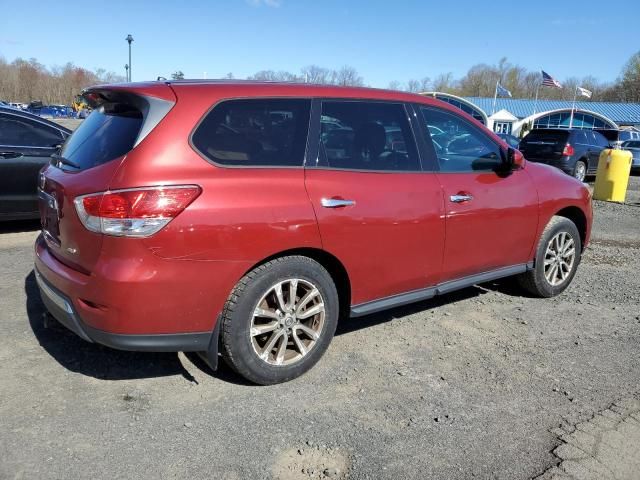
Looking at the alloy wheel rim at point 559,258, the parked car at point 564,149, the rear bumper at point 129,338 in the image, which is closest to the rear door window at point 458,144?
the alloy wheel rim at point 559,258

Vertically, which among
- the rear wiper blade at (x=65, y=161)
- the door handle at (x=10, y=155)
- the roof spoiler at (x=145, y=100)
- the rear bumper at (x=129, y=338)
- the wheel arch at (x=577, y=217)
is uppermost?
the roof spoiler at (x=145, y=100)

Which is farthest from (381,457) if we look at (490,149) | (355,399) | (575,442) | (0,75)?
(0,75)

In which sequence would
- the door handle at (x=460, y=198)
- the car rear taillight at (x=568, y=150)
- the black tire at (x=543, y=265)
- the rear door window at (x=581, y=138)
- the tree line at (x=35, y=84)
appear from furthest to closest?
the tree line at (x=35, y=84), the rear door window at (x=581, y=138), the car rear taillight at (x=568, y=150), the black tire at (x=543, y=265), the door handle at (x=460, y=198)

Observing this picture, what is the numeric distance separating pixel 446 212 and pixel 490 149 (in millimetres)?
942

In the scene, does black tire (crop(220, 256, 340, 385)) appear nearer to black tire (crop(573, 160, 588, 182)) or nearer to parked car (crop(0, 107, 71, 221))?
parked car (crop(0, 107, 71, 221))

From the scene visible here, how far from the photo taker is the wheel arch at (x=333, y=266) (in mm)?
3277

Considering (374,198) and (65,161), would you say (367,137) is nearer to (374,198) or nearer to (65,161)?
(374,198)

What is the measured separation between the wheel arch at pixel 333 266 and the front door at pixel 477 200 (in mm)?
902

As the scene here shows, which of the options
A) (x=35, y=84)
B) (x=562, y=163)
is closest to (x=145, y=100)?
(x=562, y=163)

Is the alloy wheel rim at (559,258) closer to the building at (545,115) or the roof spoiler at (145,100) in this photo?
the roof spoiler at (145,100)

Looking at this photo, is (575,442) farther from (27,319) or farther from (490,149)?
(27,319)

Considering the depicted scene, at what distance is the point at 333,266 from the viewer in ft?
11.7

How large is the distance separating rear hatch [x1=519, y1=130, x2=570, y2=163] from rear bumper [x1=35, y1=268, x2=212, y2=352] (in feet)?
47.8

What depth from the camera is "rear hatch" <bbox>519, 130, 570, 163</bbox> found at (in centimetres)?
1564
